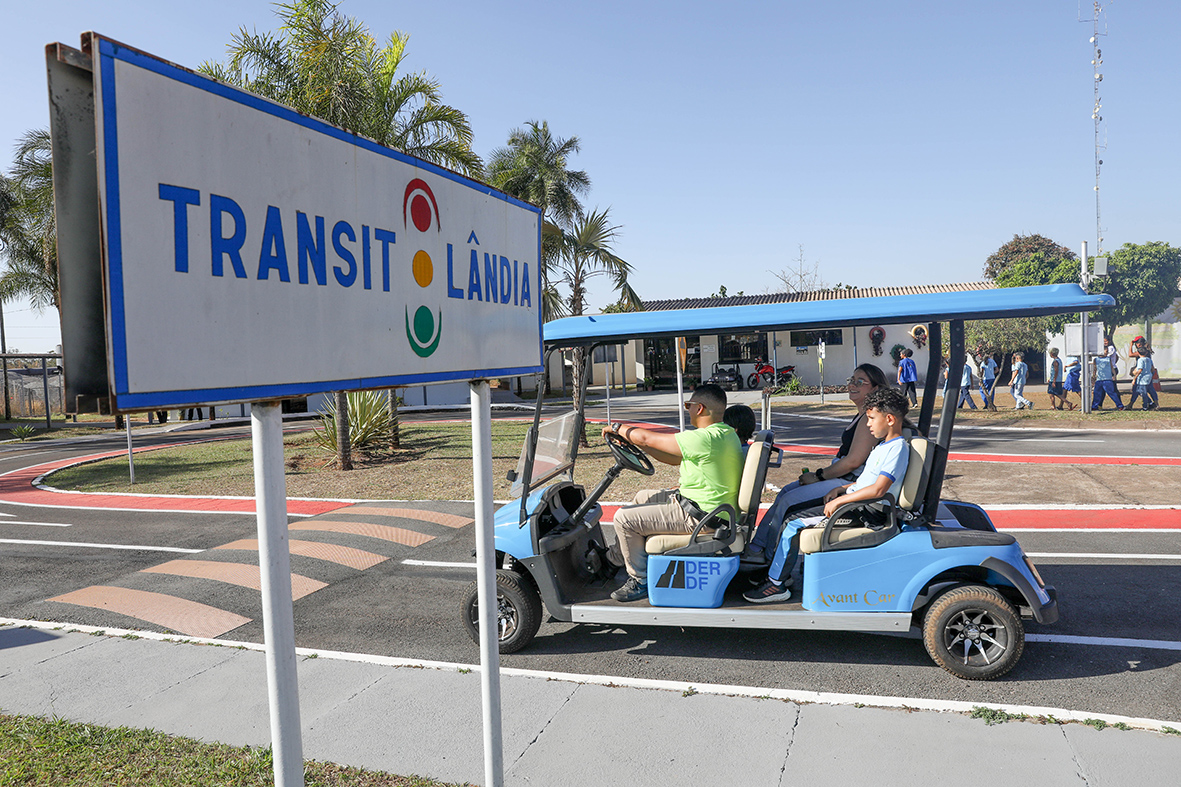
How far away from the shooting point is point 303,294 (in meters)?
1.74

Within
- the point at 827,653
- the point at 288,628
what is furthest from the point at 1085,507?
the point at 288,628

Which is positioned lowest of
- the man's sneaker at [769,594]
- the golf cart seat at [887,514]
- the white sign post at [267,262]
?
the man's sneaker at [769,594]

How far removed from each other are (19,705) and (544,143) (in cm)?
2377

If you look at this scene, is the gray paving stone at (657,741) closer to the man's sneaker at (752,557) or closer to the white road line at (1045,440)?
the man's sneaker at (752,557)

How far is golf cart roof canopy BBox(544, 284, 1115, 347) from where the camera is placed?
179 inches

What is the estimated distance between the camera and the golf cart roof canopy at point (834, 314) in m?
4.54

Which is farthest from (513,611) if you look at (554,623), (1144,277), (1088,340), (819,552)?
(1144,277)

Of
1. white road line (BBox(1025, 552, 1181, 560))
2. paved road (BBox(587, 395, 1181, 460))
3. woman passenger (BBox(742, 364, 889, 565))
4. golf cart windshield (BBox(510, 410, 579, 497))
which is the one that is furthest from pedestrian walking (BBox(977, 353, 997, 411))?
golf cart windshield (BBox(510, 410, 579, 497))

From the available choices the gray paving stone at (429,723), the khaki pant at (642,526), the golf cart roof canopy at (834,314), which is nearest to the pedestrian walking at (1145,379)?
the golf cart roof canopy at (834,314)

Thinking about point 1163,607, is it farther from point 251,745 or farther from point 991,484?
point 251,745

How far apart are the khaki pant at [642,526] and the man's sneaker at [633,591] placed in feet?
0.12

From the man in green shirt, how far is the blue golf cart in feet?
0.30

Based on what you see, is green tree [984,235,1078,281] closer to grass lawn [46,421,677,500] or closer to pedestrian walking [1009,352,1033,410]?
pedestrian walking [1009,352,1033,410]

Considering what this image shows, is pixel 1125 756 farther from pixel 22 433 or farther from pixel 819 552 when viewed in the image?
pixel 22 433
